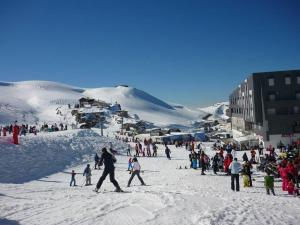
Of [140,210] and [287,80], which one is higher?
[287,80]

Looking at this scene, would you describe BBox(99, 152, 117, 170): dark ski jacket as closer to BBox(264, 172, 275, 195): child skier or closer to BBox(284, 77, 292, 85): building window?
BBox(264, 172, 275, 195): child skier

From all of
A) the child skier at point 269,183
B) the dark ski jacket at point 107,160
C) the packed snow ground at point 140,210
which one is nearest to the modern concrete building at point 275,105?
the child skier at point 269,183

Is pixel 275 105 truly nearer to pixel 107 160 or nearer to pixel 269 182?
pixel 269 182

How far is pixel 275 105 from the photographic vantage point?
56.1 meters

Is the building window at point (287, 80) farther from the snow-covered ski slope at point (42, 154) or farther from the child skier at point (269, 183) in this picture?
the child skier at point (269, 183)

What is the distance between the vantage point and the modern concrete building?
177 feet

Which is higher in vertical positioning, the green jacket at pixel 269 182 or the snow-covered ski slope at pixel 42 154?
the snow-covered ski slope at pixel 42 154

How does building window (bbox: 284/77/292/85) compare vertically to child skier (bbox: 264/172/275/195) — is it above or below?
above

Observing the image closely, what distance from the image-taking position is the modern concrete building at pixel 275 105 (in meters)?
53.8

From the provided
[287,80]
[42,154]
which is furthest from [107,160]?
[287,80]

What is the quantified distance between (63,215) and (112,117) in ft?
292

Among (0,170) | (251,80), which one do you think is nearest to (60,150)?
(0,170)

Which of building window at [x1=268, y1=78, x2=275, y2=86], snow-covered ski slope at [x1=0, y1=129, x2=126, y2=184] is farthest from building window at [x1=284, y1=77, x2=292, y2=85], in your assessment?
snow-covered ski slope at [x1=0, y1=129, x2=126, y2=184]

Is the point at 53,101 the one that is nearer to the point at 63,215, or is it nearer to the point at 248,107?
the point at 248,107
